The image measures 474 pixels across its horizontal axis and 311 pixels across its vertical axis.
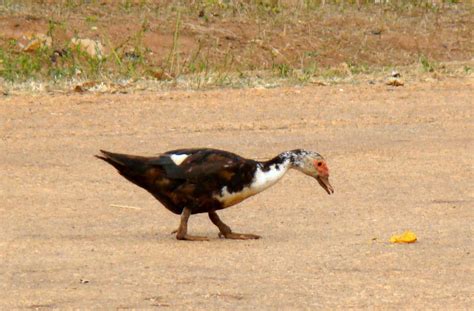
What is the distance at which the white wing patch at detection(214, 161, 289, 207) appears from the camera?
26.2ft

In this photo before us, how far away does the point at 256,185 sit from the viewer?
802 centimetres

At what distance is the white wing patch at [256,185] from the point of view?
26.2 ft

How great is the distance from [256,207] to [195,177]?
1624mm

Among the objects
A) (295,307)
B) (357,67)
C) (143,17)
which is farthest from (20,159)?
(143,17)

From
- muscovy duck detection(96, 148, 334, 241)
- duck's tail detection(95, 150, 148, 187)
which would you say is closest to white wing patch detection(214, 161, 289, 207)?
muscovy duck detection(96, 148, 334, 241)

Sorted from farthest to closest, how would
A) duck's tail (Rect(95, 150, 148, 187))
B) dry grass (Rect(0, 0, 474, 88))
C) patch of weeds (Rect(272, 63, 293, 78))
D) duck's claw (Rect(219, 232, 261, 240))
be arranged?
dry grass (Rect(0, 0, 474, 88)), patch of weeds (Rect(272, 63, 293, 78)), duck's claw (Rect(219, 232, 261, 240)), duck's tail (Rect(95, 150, 148, 187))

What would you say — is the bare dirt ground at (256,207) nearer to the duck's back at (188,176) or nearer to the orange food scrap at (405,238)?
the orange food scrap at (405,238)

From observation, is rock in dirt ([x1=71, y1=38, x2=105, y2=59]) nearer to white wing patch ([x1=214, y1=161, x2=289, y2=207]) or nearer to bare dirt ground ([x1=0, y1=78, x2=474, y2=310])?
bare dirt ground ([x1=0, y1=78, x2=474, y2=310])

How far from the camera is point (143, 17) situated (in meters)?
19.4

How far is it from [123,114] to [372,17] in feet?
28.1

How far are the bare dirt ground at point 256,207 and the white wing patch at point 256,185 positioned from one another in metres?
0.27

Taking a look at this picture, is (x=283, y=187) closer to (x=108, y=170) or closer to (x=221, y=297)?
(x=108, y=170)

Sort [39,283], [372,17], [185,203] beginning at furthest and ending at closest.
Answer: [372,17], [185,203], [39,283]

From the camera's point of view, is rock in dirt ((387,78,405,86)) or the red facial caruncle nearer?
the red facial caruncle
